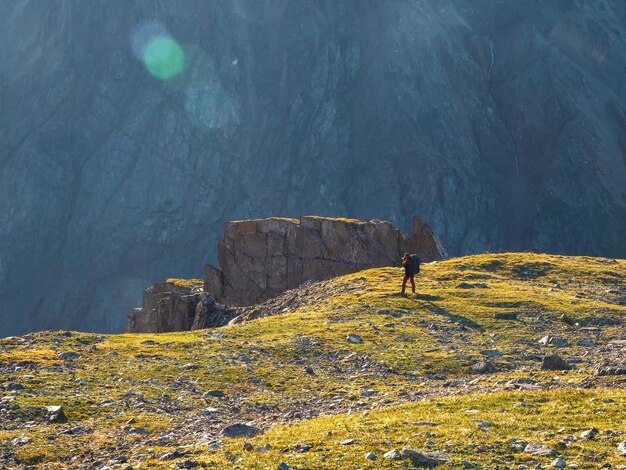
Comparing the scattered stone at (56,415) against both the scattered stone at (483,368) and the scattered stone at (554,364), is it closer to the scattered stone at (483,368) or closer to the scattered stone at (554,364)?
the scattered stone at (483,368)

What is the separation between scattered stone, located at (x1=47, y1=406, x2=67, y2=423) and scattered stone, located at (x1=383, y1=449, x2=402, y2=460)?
35.6 feet

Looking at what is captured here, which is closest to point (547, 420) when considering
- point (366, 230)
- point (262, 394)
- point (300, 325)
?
point (262, 394)

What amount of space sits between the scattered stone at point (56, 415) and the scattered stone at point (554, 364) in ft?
57.8

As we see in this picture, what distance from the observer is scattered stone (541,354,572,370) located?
94.3 ft

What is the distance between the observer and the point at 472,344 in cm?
3544

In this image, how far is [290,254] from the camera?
77375 mm

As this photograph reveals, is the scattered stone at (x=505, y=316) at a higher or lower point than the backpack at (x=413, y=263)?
lower

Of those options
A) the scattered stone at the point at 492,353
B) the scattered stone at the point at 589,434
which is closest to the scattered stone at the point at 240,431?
the scattered stone at the point at 589,434

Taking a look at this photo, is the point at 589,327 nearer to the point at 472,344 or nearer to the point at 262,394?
the point at 472,344

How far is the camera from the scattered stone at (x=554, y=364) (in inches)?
1131

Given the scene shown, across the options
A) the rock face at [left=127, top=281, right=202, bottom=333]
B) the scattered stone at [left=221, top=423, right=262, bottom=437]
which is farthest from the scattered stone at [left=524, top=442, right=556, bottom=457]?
the rock face at [left=127, top=281, right=202, bottom=333]

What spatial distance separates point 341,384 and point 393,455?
37.1ft

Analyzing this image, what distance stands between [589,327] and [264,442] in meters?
25.6

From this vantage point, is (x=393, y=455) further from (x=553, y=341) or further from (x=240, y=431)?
(x=553, y=341)
